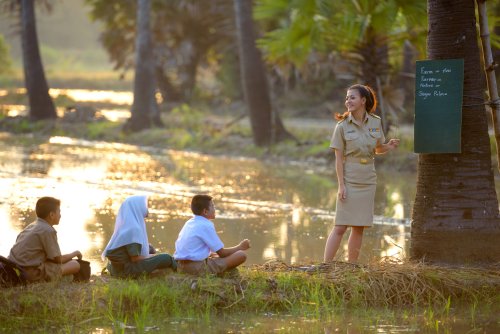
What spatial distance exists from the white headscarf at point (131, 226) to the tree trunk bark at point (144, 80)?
21.0 metres

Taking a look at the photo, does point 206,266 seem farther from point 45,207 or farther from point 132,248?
point 45,207

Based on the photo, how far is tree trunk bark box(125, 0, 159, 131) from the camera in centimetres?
3053

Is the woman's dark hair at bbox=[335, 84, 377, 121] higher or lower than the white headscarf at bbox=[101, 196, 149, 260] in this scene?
higher

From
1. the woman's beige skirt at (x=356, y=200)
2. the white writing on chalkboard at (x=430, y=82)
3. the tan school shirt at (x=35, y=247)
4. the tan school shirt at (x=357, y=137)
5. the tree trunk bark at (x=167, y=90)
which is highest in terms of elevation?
the tree trunk bark at (x=167, y=90)

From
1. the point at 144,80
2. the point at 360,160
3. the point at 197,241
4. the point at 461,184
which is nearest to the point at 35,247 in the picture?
the point at 197,241

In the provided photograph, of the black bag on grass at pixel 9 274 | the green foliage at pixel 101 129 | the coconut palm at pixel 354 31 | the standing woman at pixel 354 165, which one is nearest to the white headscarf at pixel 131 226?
the black bag on grass at pixel 9 274

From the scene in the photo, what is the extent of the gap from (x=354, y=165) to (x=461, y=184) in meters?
1.05

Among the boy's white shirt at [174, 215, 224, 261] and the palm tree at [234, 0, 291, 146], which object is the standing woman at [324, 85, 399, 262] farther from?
the palm tree at [234, 0, 291, 146]

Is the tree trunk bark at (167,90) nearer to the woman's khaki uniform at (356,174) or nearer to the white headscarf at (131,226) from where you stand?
the woman's khaki uniform at (356,174)

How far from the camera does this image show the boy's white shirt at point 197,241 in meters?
9.57

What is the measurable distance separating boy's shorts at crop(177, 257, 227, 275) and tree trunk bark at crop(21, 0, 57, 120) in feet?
80.8

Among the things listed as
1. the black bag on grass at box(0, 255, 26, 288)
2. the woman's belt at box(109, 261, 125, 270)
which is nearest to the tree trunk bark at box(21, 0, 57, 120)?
the woman's belt at box(109, 261, 125, 270)

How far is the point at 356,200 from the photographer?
34.6 feet

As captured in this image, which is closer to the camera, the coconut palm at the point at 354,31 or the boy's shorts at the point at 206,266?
the boy's shorts at the point at 206,266
